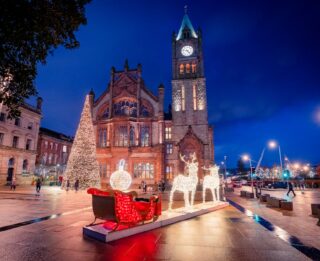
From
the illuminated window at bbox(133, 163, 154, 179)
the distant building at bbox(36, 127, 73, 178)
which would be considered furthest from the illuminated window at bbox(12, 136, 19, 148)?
the illuminated window at bbox(133, 163, 154, 179)

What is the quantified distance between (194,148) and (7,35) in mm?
33792

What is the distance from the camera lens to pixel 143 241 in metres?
6.21

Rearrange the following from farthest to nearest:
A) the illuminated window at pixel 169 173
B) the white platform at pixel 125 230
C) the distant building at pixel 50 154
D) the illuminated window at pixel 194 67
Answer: the distant building at pixel 50 154, the illuminated window at pixel 194 67, the illuminated window at pixel 169 173, the white platform at pixel 125 230

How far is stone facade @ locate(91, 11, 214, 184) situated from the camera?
123 ft

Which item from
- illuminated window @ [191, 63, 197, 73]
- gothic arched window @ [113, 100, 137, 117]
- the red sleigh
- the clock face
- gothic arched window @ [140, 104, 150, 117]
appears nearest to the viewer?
the red sleigh

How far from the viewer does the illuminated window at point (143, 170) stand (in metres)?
37.3

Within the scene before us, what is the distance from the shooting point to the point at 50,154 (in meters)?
56.5

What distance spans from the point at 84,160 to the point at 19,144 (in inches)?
948

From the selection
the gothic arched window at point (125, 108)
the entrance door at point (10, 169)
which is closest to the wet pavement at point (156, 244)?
the gothic arched window at point (125, 108)

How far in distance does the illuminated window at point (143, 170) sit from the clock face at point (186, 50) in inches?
906

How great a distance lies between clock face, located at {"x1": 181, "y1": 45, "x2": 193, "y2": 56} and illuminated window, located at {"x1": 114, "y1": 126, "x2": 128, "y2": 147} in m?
19.3

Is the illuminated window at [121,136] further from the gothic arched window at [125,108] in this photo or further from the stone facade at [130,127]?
the gothic arched window at [125,108]

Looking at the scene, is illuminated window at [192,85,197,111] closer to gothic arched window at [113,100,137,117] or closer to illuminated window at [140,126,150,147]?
illuminated window at [140,126,150,147]

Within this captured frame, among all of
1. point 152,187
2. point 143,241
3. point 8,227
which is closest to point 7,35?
point 8,227
